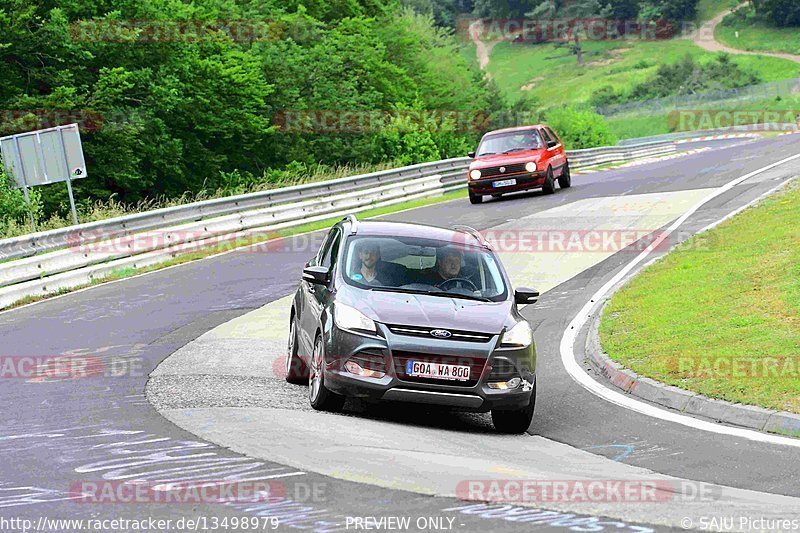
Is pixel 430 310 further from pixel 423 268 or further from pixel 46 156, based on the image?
pixel 46 156

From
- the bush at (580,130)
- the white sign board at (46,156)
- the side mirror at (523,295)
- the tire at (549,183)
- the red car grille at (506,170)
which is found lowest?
the bush at (580,130)

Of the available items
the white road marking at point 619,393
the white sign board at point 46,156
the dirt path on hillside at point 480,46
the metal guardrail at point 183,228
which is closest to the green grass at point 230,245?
the metal guardrail at point 183,228

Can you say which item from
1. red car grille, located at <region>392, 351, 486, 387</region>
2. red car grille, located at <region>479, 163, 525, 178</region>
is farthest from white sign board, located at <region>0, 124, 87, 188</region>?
red car grille, located at <region>392, 351, 486, 387</region>

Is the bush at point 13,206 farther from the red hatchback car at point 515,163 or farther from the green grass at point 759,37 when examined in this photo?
the green grass at point 759,37

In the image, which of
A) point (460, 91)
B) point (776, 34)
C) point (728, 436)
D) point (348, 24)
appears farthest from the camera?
point (776, 34)

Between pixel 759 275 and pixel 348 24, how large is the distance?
1738 inches

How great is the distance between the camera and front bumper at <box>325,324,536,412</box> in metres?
9.38

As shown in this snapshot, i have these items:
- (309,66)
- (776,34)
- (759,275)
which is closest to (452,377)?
(759,275)

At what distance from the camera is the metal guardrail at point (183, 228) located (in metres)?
19.0

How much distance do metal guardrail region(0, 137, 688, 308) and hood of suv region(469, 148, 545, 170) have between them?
3.04 metres

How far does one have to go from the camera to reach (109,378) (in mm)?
11664

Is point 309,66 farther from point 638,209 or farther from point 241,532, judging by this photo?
point 241,532

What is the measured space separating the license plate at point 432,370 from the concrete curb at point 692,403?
2273 mm

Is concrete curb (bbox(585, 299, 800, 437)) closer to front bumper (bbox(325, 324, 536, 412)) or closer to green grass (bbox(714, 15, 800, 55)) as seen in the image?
front bumper (bbox(325, 324, 536, 412))
